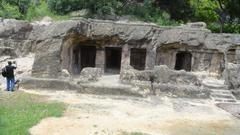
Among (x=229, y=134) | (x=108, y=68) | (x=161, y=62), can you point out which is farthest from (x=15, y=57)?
(x=229, y=134)

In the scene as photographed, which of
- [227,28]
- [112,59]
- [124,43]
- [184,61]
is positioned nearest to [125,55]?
[124,43]

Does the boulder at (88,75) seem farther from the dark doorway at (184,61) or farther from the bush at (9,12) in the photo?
the bush at (9,12)

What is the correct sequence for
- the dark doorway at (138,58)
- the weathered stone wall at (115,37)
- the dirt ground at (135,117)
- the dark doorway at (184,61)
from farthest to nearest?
the dark doorway at (184,61) → the dark doorway at (138,58) → the weathered stone wall at (115,37) → the dirt ground at (135,117)

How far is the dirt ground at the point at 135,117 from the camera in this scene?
12.3 m

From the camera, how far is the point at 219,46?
77.9ft

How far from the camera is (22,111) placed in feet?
44.7

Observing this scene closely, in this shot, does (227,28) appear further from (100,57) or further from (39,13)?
(39,13)

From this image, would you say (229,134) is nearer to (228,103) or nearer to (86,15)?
(228,103)

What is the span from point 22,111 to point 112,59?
46.3 feet

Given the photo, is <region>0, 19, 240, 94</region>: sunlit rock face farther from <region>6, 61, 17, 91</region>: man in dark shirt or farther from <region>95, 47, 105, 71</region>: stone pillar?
<region>6, 61, 17, 91</region>: man in dark shirt

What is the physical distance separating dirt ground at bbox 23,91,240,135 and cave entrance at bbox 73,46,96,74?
7.75 m

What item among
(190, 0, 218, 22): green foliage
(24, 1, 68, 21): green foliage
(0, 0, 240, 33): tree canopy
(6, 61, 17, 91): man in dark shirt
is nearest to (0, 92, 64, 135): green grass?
(6, 61, 17, 91): man in dark shirt

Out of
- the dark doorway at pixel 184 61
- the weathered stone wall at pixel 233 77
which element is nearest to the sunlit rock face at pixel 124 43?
the dark doorway at pixel 184 61

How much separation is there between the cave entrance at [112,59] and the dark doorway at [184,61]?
4.23m
